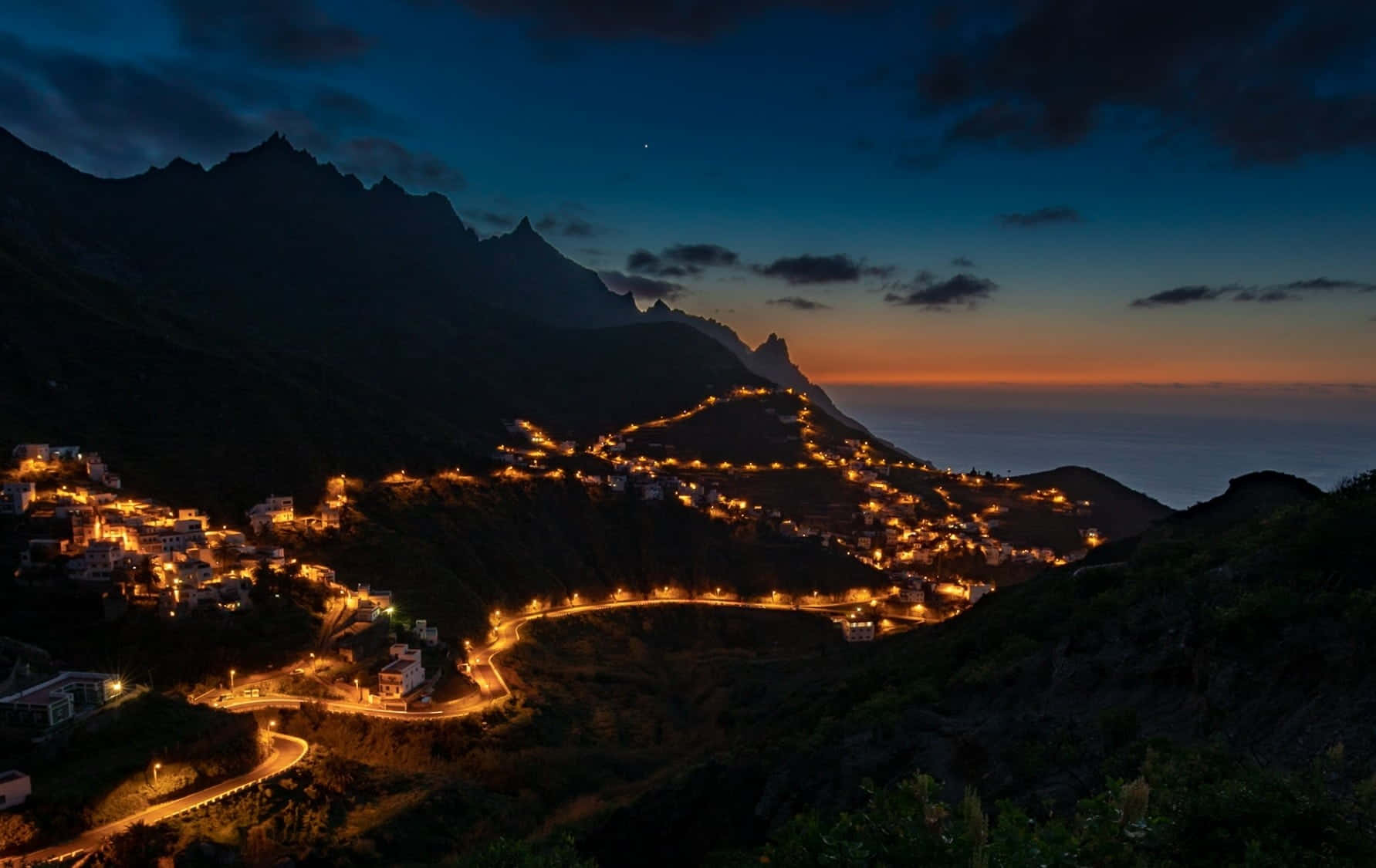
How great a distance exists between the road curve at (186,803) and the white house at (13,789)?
213 centimetres

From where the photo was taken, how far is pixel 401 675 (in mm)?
41312

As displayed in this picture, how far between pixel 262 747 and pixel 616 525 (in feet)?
152

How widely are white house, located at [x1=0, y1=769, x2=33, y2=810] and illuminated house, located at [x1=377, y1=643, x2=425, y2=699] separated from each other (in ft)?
56.5

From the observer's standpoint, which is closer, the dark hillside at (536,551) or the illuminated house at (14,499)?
the illuminated house at (14,499)

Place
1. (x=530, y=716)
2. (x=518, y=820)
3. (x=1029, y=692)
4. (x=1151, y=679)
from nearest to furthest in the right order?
1. (x=1151, y=679)
2. (x=1029, y=692)
3. (x=518, y=820)
4. (x=530, y=716)

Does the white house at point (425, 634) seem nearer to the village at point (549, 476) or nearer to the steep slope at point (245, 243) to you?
the village at point (549, 476)

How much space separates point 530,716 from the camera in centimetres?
4150

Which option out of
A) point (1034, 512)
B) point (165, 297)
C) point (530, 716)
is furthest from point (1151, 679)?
point (165, 297)

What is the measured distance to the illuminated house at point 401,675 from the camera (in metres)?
41.2

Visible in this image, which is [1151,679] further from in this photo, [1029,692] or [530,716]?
[530,716]

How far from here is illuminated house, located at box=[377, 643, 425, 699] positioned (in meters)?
41.2

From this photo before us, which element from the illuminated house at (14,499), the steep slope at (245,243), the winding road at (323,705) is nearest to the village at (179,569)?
the illuminated house at (14,499)

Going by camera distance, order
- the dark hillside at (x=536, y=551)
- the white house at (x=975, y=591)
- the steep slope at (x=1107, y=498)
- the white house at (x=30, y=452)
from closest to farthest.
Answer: the white house at (x=30, y=452) < the dark hillside at (x=536, y=551) < the white house at (x=975, y=591) < the steep slope at (x=1107, y=498)

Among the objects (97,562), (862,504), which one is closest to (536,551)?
(97,562)
